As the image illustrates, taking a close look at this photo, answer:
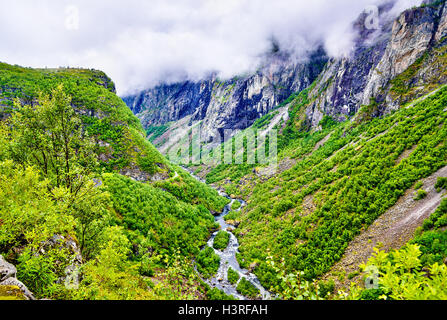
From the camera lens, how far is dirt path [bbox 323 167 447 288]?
21.0m

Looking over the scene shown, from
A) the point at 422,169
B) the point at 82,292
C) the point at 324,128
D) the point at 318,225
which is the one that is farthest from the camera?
the point at 324,128

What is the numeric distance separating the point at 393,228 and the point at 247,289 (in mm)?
21340

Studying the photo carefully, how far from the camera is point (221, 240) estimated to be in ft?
143

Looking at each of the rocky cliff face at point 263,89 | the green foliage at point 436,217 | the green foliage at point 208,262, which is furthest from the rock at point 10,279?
the rocky cliff face at point 263,89

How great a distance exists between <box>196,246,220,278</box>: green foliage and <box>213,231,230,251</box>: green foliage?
308cm

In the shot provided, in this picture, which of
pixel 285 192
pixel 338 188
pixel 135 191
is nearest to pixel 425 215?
pixel 338 188

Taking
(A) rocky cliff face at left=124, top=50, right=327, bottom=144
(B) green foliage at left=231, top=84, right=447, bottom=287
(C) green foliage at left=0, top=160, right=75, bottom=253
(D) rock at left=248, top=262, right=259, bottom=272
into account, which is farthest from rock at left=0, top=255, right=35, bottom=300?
(A) rocky cliff face at left=124, top=50, right=327, bottom=144

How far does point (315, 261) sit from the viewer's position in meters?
27.8

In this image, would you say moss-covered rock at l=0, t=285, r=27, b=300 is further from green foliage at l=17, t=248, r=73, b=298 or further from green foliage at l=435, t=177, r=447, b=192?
green foliage at l=435, t=177, r=447, b=192

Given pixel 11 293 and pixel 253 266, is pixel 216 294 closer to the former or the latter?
pixel 253 266

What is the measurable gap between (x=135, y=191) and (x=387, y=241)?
4112 centimetres
